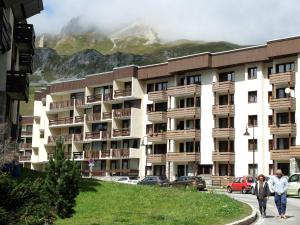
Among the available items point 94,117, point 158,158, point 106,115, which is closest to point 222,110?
point 158,158

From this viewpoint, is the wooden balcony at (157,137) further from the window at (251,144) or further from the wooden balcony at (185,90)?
the window at (251,144)

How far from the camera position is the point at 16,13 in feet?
109

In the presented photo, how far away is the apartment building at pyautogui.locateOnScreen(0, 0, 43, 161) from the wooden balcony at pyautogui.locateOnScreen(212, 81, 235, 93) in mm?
28058

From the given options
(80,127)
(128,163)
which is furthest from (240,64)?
(80,127)

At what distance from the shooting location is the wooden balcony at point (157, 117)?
67.9 metres

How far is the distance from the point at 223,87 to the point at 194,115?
501 cm

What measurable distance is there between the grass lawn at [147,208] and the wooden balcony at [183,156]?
33739mm

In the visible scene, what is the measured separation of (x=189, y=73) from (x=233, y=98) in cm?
747

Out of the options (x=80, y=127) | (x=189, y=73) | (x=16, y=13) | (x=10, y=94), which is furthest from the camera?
(x=80, y=127)

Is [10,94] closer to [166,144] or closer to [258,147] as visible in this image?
[258,147]

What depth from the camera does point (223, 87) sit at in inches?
2409

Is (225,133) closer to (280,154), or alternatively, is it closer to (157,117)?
(280,154)

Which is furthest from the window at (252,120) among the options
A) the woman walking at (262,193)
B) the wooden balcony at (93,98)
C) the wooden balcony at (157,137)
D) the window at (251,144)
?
the woman walking at (262,193)

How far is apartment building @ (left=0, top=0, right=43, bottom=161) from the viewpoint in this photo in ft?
88.6
